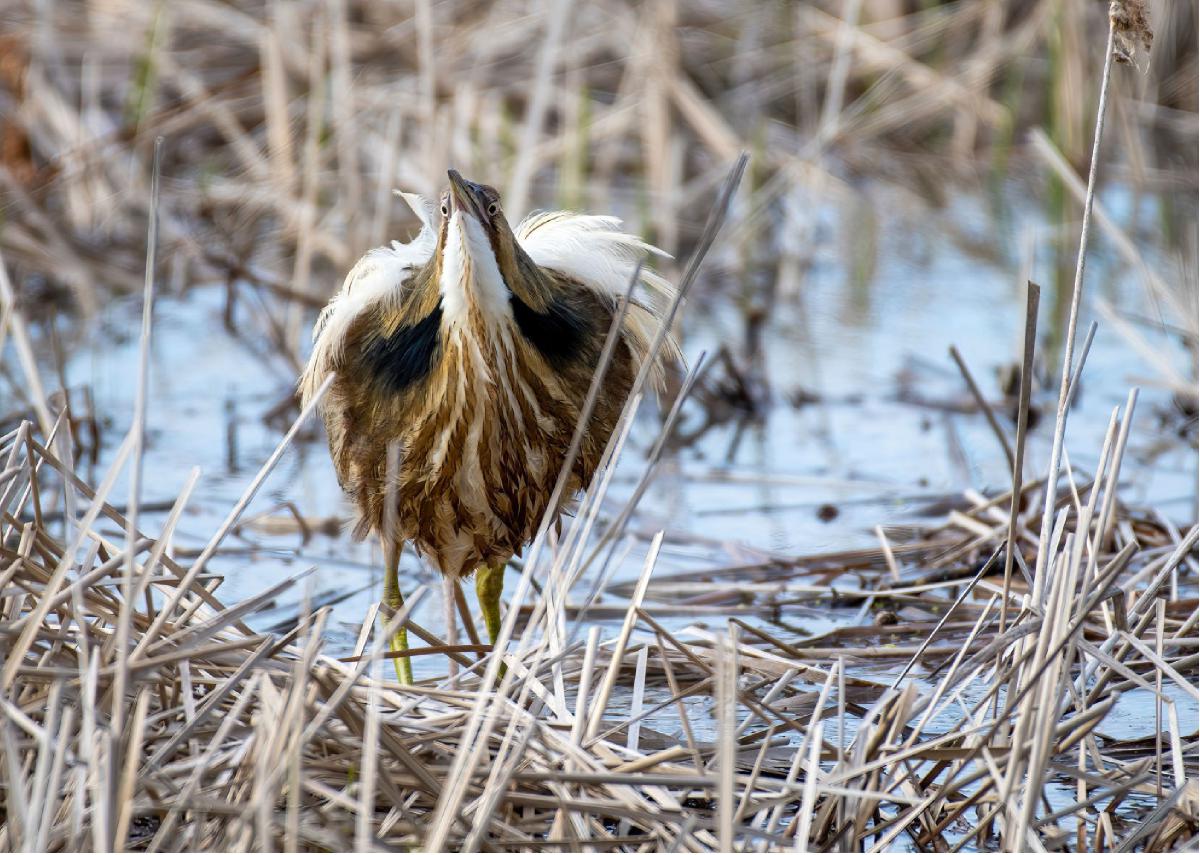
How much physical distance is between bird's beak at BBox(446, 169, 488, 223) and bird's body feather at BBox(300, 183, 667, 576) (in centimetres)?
4

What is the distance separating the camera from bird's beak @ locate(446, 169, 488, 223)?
2443 mm

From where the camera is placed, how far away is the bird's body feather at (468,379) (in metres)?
2.70

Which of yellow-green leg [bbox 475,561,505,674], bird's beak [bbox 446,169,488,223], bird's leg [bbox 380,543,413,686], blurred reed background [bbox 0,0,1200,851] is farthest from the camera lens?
yellow-green leg [bbox 475,561,505,674]

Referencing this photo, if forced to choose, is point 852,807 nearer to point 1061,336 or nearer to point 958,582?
point 958,582

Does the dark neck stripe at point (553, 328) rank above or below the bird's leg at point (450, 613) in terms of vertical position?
above

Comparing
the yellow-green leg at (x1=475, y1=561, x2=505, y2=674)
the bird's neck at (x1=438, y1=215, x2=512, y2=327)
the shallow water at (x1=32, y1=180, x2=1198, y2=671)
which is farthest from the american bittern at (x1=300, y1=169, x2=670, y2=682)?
the shallow water at (x1=32, y1=180, x2=1198, y2=671)

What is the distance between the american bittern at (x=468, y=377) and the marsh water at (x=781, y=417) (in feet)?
1.16

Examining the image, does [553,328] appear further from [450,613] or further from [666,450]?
[666,450]

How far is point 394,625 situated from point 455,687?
637mm

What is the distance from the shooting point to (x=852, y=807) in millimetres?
2123

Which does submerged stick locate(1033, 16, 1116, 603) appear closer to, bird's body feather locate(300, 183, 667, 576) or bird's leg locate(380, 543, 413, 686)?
bird's body feather locate(300, 183, 667, 576)

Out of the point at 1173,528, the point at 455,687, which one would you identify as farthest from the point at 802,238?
the point at 455,687

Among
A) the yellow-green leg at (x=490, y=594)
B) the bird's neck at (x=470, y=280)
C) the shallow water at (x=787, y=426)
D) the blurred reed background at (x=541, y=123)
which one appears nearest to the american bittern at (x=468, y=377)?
the bird's neck at (x=470, y=280)

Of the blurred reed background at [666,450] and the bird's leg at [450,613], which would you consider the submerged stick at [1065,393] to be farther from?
the bird's leg at [450,613]
